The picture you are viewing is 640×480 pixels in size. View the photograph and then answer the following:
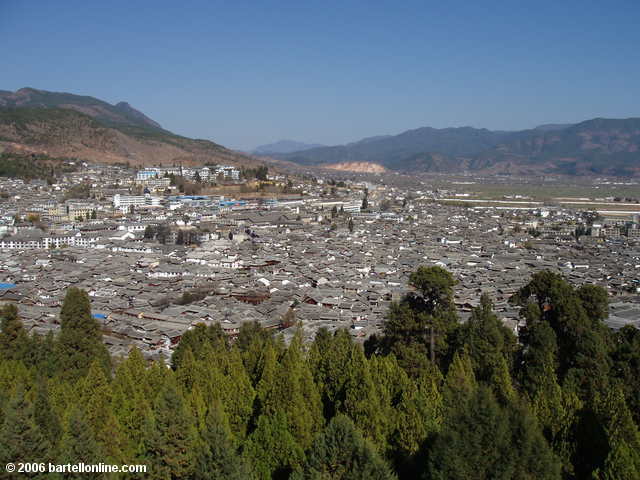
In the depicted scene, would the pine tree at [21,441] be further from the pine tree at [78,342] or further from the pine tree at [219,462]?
the pine tree at [78,342]

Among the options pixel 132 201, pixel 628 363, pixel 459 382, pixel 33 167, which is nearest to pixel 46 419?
pixel 459 382

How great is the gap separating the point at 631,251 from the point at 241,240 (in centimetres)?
1606

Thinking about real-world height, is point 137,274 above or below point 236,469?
below

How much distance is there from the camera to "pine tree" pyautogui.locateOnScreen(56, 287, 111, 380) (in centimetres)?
824

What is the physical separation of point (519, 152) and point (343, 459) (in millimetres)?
138006

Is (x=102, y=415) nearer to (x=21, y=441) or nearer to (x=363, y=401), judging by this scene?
(x=21, y=441)

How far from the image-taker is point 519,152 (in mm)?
132625

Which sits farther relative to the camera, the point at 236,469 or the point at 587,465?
the point at 587,465

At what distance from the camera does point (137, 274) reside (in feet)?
58.6

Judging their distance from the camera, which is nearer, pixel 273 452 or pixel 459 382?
pixel 273 452

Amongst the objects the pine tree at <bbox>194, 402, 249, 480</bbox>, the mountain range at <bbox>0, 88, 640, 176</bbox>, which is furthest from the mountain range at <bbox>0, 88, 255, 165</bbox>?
the pine tree at <bbox>194, 402, 249, 480</bbox>

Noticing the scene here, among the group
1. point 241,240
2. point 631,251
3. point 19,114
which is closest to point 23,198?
point 241,240

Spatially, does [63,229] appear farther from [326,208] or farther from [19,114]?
[19,114]

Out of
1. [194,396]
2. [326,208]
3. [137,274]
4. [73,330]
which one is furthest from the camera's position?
[326,208]
